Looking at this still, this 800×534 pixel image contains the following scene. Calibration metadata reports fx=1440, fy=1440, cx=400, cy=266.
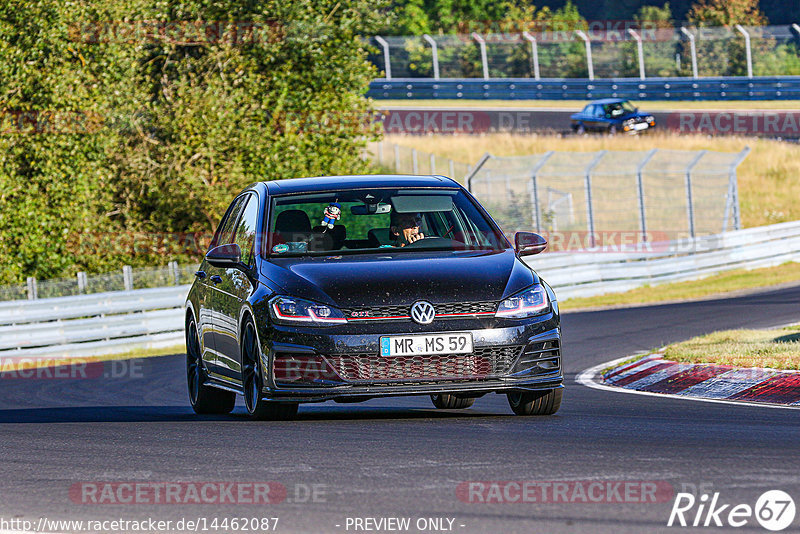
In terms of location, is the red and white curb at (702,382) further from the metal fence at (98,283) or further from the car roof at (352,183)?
the metal fence at (98,283)

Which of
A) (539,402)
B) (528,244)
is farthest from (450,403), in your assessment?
(528,244)

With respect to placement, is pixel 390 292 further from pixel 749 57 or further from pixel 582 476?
pixel 749 57

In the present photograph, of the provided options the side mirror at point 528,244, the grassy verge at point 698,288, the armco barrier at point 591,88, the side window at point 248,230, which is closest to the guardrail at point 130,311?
the grassy verge at point 698,288

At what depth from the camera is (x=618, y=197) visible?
4338cm

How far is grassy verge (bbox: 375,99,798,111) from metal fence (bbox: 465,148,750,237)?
8472 millimetres

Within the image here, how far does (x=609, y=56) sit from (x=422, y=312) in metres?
51.2

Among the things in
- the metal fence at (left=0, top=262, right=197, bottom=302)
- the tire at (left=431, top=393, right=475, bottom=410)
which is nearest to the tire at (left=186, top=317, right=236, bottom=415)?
the tire at (left=431, top=393, right=475, bottom=410)

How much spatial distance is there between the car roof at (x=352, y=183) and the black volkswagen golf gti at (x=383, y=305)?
2 cm

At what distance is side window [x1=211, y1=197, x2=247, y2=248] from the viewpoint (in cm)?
1127

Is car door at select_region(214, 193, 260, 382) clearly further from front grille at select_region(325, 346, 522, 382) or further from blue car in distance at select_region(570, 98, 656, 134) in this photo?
blue car in distance at select_region(570, 98, 656, 134)

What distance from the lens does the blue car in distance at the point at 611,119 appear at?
4856cm

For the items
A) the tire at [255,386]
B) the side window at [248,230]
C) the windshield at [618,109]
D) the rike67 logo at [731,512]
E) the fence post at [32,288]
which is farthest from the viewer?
the windshield at [618,109]

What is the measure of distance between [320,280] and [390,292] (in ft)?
1.60

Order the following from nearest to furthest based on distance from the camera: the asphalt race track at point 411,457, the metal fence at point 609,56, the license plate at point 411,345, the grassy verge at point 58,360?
the asphalt race track at point 411,457
the license plate at point 411,345
the grassy verge at point 58,360
the metal fence at point 609,56
